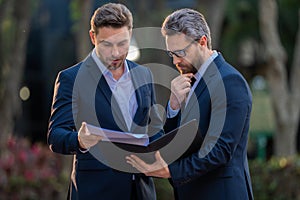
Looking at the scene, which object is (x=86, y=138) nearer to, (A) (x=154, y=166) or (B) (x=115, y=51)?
(A) (x=154, y=166)

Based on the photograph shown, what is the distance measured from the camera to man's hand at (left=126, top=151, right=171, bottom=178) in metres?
3.72

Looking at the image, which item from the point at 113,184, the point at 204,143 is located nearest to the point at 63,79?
the point at 113,184

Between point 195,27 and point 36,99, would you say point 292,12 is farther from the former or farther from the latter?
point 195,27

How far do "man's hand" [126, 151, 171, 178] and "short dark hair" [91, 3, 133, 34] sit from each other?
791mm

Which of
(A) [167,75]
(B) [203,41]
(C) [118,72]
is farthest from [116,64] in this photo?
(A) [167,75]

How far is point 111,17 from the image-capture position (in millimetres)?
4012

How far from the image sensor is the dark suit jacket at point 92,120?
4.10 meters

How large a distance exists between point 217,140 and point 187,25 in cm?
65

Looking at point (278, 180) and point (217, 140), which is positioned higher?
point (217, 140)

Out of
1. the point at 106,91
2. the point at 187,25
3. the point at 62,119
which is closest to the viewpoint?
the point at 187,25

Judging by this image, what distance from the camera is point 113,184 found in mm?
4195

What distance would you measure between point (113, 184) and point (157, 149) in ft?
2.02

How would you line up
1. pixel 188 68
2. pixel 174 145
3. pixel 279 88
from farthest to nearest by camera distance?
pixel 279 88, pixel 188 68, pixel 174 145

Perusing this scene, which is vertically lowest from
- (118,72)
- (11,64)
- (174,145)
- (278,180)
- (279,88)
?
(278,180)
